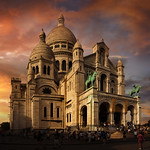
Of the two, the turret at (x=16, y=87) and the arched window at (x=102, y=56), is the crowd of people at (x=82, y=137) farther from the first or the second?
the turret at (x=16, y=87)

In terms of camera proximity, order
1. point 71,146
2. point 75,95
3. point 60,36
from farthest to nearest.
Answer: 1. point 60,36
2. point 75,95
3. point 71,146

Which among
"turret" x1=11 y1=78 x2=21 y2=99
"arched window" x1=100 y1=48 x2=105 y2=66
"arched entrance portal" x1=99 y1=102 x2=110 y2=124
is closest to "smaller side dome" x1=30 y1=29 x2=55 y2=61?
"turret" x1=11 y1=78 x2=21 y2=99

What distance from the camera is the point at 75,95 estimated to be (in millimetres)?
50750

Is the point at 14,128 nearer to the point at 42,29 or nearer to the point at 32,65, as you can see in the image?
the point at 32,65

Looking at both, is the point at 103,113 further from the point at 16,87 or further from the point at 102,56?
the point at 16,87

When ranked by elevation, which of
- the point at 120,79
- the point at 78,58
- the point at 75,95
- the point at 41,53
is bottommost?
the point at 75,95

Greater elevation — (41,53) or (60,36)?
(60,36)

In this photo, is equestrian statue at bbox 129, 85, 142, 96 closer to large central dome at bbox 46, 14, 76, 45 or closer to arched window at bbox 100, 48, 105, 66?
arched window at bbox 100, 48, 105, 66

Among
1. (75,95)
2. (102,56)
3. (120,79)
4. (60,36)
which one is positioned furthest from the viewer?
(60,36)

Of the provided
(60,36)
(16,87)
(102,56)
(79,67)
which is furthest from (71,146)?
(60,36)

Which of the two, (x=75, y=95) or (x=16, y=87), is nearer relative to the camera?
(x=75, y=95)

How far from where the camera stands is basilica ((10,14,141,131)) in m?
47.3

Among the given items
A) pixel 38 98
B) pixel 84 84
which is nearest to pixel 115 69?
pixel 84 84

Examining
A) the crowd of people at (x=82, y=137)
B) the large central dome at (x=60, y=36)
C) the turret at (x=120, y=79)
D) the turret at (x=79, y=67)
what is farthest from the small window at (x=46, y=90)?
the large central dome at (x=60, y=36)
